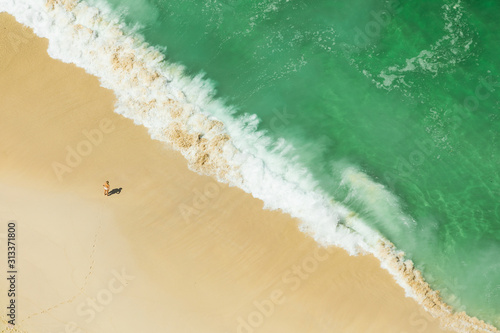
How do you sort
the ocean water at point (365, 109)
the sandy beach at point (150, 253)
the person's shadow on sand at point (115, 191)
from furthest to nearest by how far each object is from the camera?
the person's shadow on sand at point (115, 191) < the ocean water at point (365, 109) < the sandy beach at point (150, 253)

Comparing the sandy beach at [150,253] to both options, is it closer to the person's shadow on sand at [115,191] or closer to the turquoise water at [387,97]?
the person's shadow on sand at [115,191]

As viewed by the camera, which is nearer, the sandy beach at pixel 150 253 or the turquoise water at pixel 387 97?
the sandy beach at pixel 150 253

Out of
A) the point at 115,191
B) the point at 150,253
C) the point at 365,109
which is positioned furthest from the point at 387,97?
the point at 115,191

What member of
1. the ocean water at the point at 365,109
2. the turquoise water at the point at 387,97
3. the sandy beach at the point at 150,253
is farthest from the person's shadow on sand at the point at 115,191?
the turquoise water at the point at 387,97

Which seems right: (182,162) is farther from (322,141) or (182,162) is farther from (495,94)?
(495,94)

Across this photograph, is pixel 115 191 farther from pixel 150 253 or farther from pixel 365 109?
pixel 365 109

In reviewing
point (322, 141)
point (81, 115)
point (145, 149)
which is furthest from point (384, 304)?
point (81, 115)

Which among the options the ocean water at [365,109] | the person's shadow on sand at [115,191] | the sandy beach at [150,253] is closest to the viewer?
the sandy beach at [150,253]
